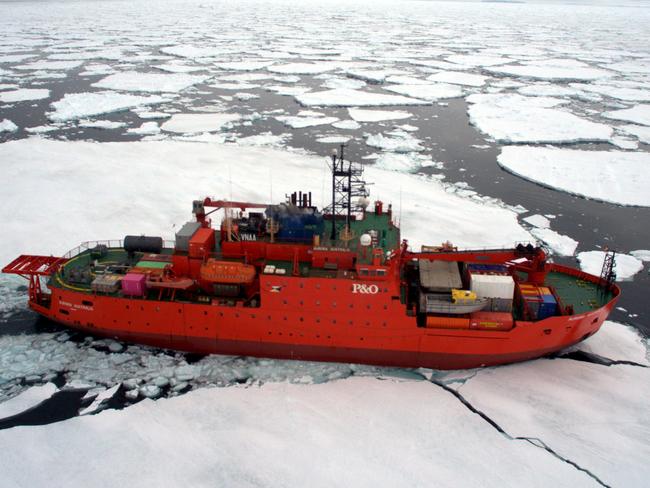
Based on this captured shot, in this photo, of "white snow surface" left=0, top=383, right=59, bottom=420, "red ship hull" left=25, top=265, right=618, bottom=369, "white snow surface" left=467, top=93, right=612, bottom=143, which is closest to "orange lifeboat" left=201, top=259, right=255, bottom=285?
"red ship hull" left=25, top=265, right=618, bottom=369

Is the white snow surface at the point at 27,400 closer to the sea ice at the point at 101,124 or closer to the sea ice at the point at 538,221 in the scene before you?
the sea ice at the point at 538,221

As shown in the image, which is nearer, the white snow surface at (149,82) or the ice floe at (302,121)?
the ice floe at (302,121)

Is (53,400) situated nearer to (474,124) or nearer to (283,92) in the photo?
(474,124)

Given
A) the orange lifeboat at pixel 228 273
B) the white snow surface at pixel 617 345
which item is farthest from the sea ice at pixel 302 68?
the white snow surface at pixel 617 345

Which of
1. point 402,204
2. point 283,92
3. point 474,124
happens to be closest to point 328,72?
point 283,92

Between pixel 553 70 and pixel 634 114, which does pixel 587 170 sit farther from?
pixel 553 70

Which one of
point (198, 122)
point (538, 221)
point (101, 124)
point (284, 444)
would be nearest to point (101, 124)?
point (101, 124)
